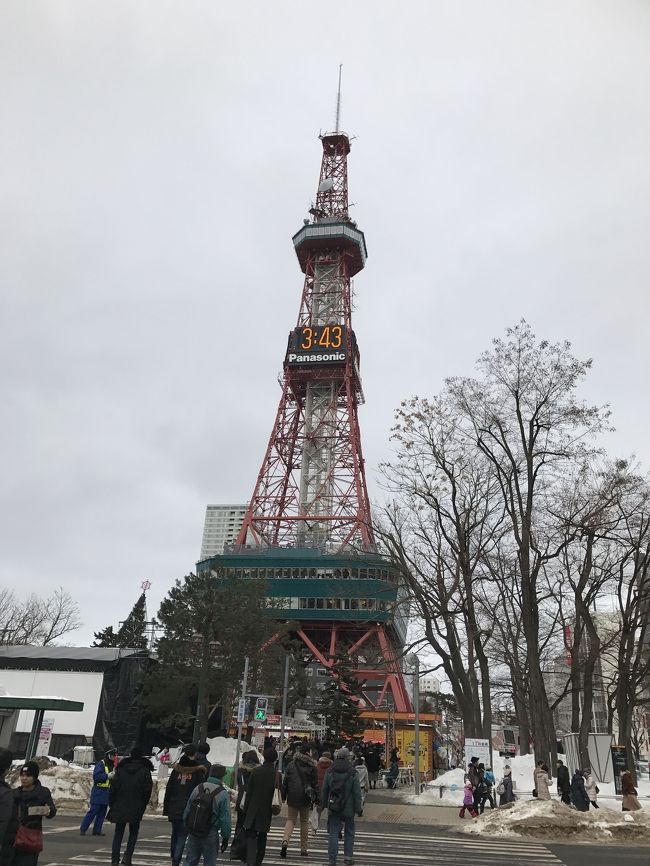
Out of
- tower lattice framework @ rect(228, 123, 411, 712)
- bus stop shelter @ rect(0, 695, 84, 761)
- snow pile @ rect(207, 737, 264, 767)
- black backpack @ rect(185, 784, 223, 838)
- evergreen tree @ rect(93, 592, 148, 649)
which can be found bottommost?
black backpack @ rect(185, 784, 223, 838)

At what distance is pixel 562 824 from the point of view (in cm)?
1374

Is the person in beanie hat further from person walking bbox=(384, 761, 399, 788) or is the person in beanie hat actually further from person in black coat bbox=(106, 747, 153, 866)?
person walking bbox=(384, 761, 399, 788)

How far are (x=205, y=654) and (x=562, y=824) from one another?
22183 mm

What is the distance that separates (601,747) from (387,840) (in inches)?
618

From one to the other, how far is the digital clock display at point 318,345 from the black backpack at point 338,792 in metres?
64.6

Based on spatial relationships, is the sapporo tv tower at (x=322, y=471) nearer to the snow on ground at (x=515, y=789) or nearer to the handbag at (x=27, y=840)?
the snow on ground at (x=515, y=789)

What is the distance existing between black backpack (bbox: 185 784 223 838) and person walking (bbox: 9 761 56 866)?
1.38m

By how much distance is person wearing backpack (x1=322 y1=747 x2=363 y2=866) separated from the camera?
9391 millimetres

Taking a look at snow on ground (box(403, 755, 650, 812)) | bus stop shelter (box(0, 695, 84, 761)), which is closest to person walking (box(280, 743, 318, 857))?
bus stop shelter (box(0, 695, 84, 761))

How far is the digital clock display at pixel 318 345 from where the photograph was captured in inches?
2904

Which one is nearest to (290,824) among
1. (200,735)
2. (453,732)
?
(200,735)

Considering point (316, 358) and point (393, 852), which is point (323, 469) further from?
point (393, 852)

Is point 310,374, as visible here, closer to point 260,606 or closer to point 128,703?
point 260,606

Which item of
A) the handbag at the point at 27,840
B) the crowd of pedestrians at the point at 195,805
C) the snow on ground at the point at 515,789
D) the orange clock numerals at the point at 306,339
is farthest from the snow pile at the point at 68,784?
the orange clock numerals at the point at 306,339
